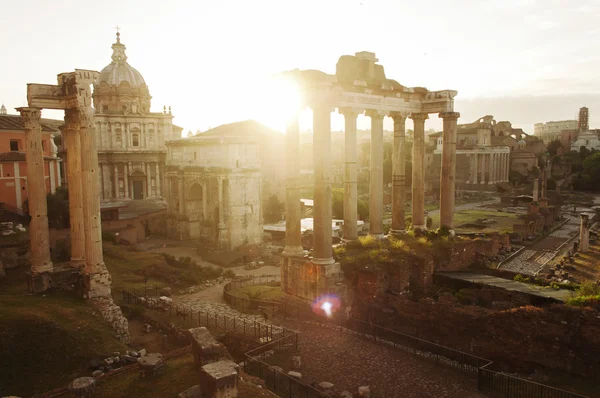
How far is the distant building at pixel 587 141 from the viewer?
127 m

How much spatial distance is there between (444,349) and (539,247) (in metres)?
27.3

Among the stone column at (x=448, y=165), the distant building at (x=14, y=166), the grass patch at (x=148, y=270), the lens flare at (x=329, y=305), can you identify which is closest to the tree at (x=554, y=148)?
the stone column at (x=448, y=165)

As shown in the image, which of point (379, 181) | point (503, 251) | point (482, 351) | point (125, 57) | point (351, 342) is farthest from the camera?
point (125, 57)

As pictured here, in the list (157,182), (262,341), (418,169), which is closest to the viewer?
(262,341)

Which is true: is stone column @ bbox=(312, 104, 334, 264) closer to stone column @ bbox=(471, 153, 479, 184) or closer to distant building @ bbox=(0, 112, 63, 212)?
distant building @ bbox=(0, 112, 63, 212)

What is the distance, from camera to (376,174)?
766 inches

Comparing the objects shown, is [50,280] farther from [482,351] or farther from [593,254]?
[593,254]

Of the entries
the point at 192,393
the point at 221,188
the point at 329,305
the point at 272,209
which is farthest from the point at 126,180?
the point at 192,393

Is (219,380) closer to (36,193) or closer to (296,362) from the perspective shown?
(296,362)

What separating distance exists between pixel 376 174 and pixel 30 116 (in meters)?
13.0

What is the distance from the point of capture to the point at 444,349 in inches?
533

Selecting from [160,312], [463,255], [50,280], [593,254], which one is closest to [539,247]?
[593,254]

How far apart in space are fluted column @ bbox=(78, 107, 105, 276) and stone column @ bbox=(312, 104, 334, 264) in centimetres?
757

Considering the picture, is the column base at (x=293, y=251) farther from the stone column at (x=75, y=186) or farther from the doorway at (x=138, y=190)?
the doorway at (x=138, y=190)
